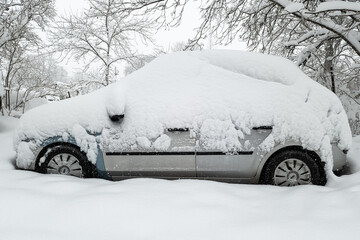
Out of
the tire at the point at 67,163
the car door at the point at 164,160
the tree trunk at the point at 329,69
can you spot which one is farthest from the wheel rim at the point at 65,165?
the tree trunk at the point at 329,69

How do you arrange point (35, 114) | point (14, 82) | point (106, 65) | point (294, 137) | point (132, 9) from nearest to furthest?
point (294, 137)
point (35, 114)
point (132, 9)
point (106, 65)
point (14, 82)

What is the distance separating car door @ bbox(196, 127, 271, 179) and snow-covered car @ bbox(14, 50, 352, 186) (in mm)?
11

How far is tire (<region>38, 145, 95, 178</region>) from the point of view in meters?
3.26

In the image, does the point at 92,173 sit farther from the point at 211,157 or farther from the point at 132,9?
the point at 132,9

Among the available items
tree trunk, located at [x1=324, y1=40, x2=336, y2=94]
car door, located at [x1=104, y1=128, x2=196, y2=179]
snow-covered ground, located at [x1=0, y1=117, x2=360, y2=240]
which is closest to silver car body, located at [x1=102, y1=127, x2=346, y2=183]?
car door, located at [x1=104, y1=128, x2=196, y2=179]

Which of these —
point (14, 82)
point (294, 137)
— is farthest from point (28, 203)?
point (14, 82)

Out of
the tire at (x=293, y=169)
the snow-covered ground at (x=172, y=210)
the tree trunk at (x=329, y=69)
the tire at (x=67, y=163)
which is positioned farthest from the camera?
the tree trunk at (x=329, y=69)

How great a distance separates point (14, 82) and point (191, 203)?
82.2ft

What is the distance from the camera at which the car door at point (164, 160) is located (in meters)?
3.10

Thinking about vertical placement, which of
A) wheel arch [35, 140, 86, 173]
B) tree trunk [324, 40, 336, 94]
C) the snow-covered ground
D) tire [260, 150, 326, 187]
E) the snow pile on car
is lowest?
the snow-covered ground

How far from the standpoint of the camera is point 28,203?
2.17 metres

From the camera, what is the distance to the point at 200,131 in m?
3.08

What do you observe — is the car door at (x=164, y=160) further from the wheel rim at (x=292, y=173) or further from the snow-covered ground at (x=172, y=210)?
the wheel rim at (x=292, y=173)

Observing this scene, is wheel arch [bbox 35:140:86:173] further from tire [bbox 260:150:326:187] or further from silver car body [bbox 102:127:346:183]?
tire [bbox 260:150:326:187]
